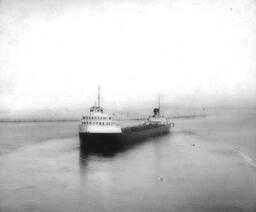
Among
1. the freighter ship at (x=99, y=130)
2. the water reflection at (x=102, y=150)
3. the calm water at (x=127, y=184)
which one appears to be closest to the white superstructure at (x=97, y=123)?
the freighter ship at (x=99, y=130)

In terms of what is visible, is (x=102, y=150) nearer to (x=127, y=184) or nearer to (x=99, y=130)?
(x=99, y=130)

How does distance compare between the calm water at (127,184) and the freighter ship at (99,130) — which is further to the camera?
the freighter ship at (99,130)

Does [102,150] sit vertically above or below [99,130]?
below

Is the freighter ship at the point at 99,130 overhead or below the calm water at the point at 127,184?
overhead

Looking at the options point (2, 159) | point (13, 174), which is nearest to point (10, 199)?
point (13, 174)

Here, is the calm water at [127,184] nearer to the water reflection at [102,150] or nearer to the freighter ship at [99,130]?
the water reflection at [102,150]

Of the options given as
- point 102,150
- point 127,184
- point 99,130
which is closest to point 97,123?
point 99,130

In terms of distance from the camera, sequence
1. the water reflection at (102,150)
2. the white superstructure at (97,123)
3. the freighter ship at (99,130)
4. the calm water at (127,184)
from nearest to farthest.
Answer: the calm water at (127,184) → the water reflection at (102,150) → the freighter ship at (99,130) → the white superstructure at (97,123)

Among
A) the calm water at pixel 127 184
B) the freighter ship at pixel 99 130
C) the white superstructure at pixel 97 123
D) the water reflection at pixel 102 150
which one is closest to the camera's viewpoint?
the calm water at pixel 127 184

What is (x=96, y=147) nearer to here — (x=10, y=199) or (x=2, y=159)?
(x=2, y=159)

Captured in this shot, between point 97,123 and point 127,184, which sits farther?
point 97,123
